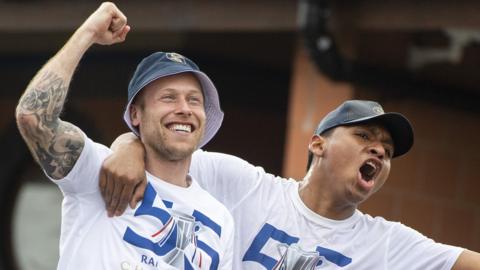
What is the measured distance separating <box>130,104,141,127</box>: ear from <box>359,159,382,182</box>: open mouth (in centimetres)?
83

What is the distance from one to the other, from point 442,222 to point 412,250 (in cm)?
416

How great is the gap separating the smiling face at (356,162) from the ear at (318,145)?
29mm

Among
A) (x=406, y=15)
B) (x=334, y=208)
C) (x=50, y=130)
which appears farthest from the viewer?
(x=406, y=15)

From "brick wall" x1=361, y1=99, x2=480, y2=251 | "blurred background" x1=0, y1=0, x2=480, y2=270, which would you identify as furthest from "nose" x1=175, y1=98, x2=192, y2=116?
"brick wall" x1=361, y1=99, x2=480, y2=251

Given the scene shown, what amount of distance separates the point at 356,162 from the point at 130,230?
94cm

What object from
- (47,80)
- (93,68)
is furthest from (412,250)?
(93,68)

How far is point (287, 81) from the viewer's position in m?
9.24

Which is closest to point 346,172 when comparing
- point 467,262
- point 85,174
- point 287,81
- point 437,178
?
point 467,262

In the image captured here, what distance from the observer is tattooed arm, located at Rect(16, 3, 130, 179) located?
3.49 metres

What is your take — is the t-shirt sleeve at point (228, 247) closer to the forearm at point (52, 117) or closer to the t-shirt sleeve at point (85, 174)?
the t-shirt sleeve at point (85, 174)

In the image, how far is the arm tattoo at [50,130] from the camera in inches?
137

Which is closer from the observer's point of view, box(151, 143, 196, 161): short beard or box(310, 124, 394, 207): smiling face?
box(151, 143, 196, 161): short beard

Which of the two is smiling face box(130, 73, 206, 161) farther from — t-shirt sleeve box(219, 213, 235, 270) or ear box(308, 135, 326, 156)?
ear box(308, 135, 326, 156)

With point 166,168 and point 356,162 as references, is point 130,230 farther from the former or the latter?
→ point 356,162
